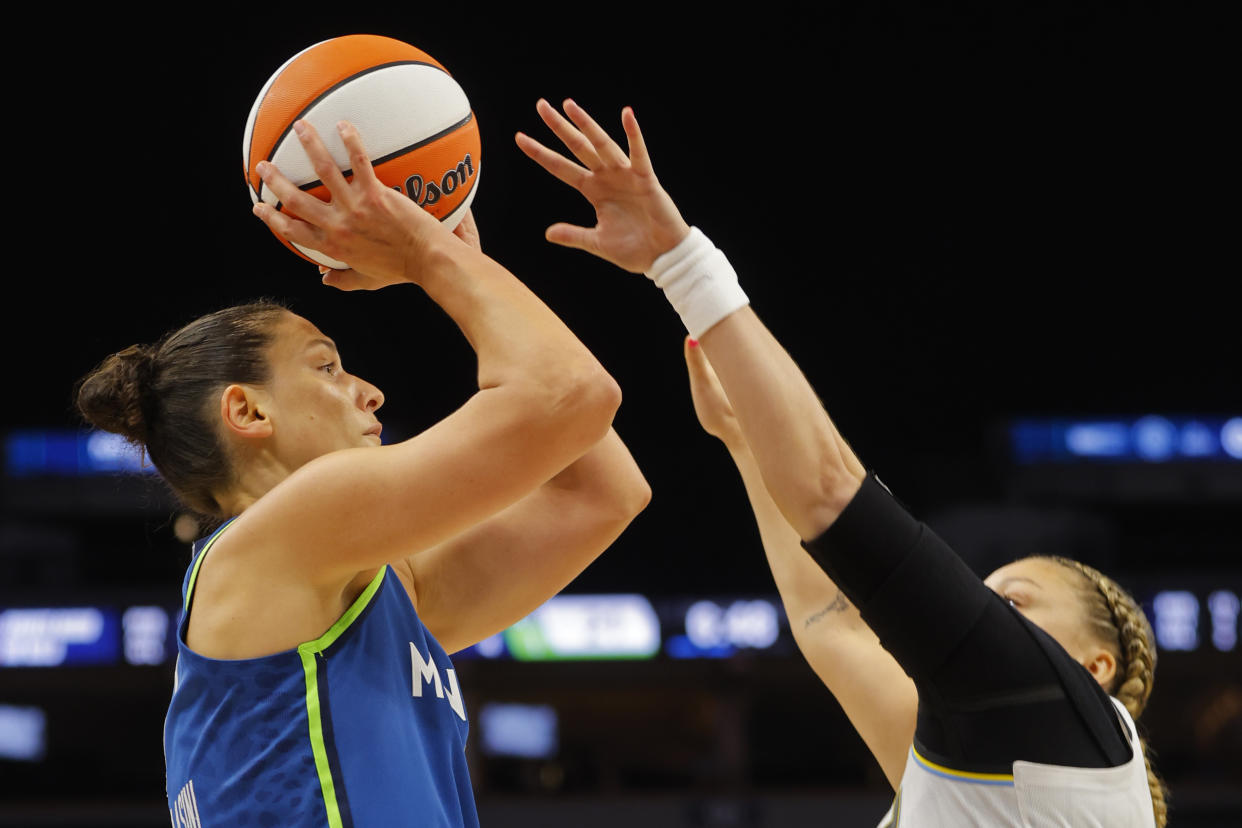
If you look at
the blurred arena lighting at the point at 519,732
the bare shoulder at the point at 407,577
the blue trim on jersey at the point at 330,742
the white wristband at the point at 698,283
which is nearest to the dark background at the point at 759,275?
the blurred arena lighting at the point at 519,732

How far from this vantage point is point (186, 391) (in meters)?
1.93

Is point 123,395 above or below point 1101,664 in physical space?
above

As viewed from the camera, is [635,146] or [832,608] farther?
[832,608]

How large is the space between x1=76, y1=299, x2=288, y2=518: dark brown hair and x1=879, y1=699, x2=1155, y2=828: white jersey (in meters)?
1.10

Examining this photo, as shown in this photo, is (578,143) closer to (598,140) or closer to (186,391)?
(598,140)

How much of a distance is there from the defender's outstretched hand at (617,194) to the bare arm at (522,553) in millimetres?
493

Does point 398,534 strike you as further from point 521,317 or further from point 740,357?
point 740,357

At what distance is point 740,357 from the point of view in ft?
5.41

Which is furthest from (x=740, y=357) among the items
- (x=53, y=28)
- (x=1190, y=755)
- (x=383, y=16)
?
(x=1190, y=755)

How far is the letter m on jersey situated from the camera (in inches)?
71.7

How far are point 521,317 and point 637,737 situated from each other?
1145 centimetres

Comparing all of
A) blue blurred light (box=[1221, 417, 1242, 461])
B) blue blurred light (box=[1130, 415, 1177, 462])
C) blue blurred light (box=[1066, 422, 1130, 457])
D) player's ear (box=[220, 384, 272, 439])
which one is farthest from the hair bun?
blue blurred light (box=[1221, 417, 1242, 461])

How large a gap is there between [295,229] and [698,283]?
598mm

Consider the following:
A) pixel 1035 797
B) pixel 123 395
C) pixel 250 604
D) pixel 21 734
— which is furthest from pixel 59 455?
pixel 1035 797
